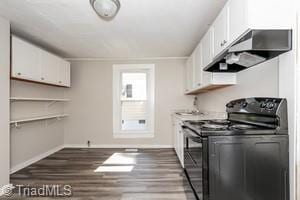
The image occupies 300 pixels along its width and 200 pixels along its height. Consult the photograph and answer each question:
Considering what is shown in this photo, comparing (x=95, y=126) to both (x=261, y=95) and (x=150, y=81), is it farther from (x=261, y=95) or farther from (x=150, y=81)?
(x=261, y=95)

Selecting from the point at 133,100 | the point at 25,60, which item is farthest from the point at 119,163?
the point at 25,60

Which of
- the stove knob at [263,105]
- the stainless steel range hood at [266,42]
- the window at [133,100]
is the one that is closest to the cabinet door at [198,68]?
the stainless steel range hood at [266,42]

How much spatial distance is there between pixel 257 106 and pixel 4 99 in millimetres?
2992

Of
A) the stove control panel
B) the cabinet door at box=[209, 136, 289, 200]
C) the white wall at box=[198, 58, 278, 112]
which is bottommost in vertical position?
the cabinet door at box=[209, 136, 289, 200]

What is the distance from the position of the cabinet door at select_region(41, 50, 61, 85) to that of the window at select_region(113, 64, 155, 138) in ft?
4.71

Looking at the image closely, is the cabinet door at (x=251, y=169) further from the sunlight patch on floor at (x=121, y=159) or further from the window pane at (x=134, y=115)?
the window pane at (x=134, y=115)

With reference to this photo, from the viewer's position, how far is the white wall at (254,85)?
1972 millimetres

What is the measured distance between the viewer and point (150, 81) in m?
5.19

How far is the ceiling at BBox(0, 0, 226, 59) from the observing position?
7.79 feet

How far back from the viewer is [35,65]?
3.41 m

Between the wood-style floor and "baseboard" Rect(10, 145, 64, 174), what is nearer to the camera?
the wood-style floor

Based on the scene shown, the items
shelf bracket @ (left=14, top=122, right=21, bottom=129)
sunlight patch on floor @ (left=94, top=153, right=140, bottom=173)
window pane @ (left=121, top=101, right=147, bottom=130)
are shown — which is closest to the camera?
shelf bracket @ (left=14, top=122, right=21, bottom=129)

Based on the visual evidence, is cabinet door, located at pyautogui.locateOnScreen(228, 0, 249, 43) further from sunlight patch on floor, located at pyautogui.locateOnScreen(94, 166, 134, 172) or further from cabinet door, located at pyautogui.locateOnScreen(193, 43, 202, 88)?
sunlight patch on floor, located at pyautogui.locateOnScreen(94, 166, 134, 172)

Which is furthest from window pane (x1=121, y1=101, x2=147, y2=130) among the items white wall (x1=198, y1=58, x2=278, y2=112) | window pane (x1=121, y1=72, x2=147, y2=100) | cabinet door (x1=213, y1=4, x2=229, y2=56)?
cabinet door (x1=213, y1=4, x2=229, y2=56)
